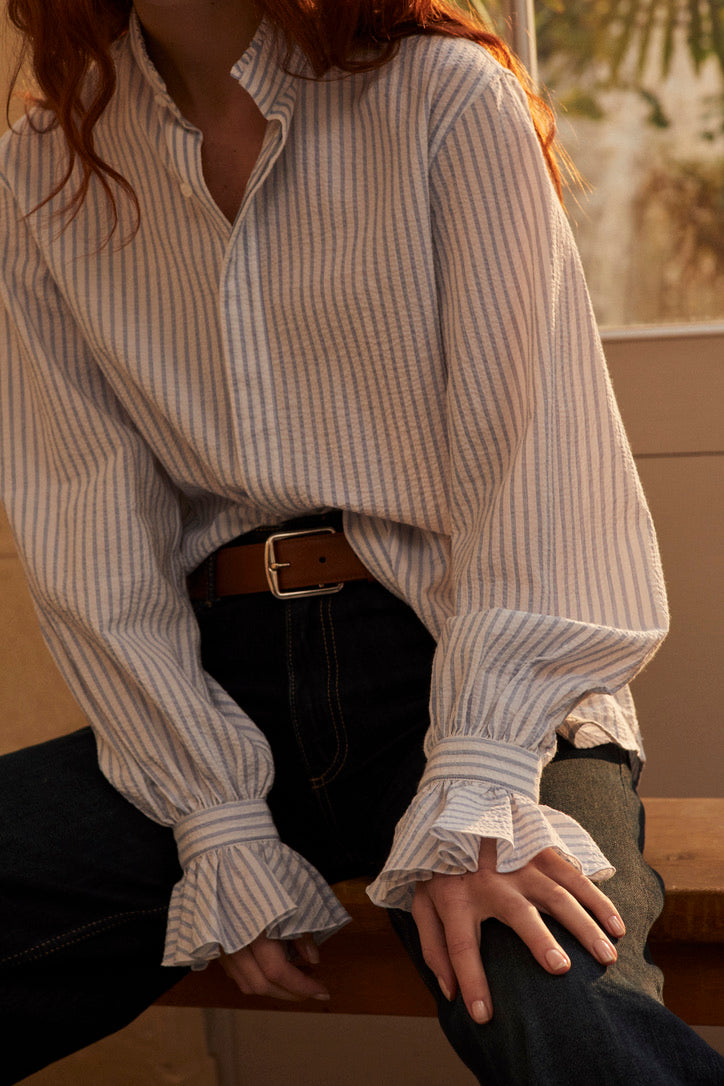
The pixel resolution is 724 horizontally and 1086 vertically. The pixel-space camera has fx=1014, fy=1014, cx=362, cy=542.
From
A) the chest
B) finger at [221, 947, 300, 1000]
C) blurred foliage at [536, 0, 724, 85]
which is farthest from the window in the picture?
finger at [221, 947, 300, 1000]

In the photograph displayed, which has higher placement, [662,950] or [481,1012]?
[481,1012]

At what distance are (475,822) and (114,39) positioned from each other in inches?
36.9

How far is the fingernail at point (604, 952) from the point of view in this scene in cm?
71

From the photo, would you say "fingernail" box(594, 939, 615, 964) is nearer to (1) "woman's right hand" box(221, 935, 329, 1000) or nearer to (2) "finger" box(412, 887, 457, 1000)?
(2) "finger" box(412, 887, 457, 1000)

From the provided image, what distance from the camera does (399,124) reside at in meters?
0.97

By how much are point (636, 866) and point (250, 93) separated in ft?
2.66

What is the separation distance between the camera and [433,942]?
77 centimetres

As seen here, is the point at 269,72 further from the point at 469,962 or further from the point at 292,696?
the point at 469,962

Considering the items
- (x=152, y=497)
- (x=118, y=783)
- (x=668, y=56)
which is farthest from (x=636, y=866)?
(x=668, y=56)

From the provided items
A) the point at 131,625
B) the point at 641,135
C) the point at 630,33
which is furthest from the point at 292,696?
the point at 630,33

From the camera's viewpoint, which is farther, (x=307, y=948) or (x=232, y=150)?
(x=232, y=150)

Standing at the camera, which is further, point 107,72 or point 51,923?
point 107,72

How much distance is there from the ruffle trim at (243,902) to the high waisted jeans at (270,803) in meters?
0.07

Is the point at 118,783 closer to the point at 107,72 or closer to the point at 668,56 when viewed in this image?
the point at 107,72
